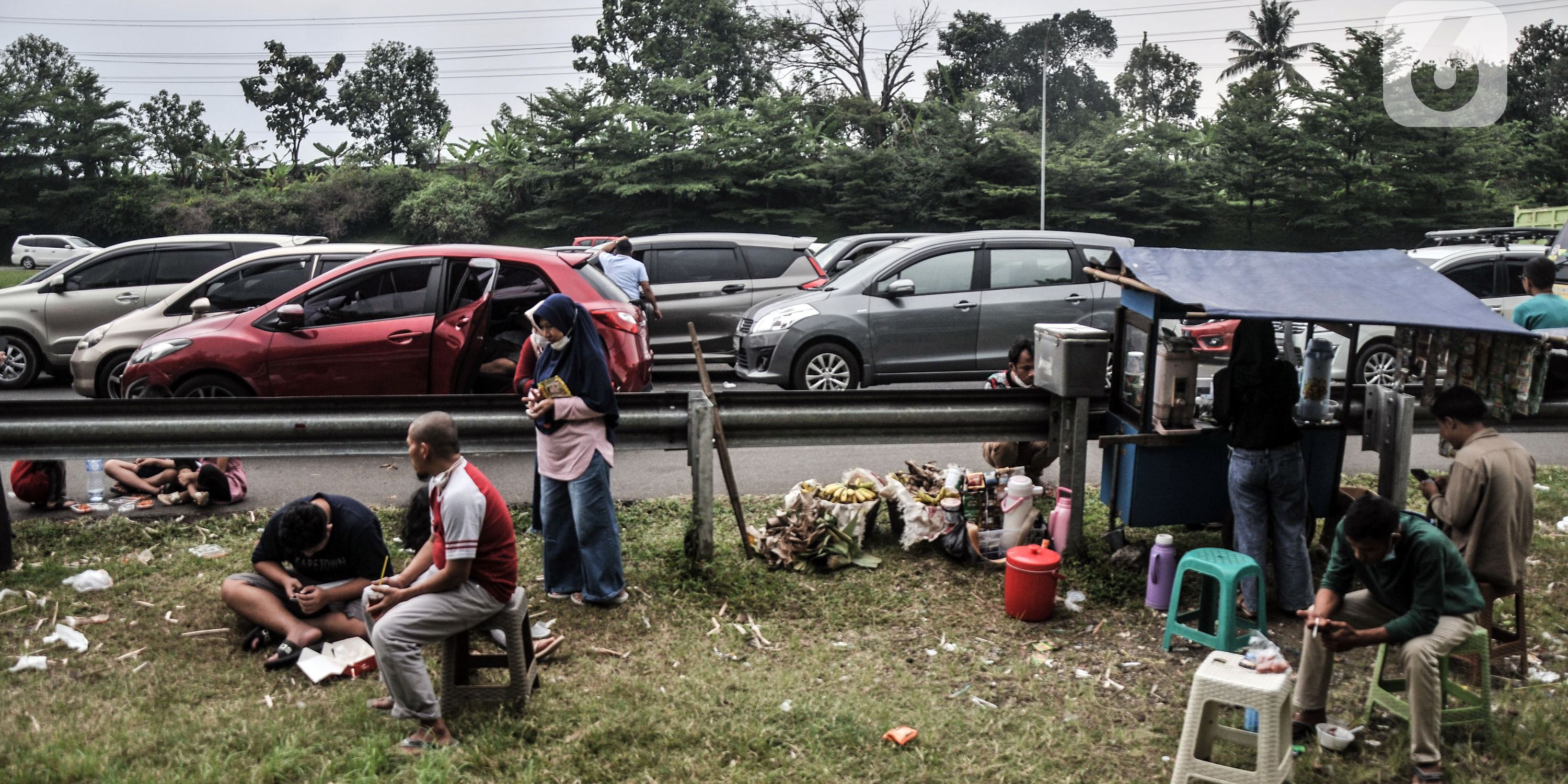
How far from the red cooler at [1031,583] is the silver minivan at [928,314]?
6067 mm

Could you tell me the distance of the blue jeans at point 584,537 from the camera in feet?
19.1

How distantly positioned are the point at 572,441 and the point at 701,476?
82 centimetres

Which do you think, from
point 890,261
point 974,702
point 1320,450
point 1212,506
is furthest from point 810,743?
point 890,261

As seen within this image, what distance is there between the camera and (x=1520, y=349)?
6.15 meters

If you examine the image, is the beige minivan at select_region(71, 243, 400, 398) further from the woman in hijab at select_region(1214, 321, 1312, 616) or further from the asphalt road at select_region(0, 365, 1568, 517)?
the woman in hijab at select_region(1214, 321, 1312, 616)

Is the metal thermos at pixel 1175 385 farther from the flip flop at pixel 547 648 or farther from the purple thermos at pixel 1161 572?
the flip flop at pixel 547 648

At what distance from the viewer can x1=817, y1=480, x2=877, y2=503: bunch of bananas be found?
6879mm

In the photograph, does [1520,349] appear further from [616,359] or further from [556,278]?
[556,278]

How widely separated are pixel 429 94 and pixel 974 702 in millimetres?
52576

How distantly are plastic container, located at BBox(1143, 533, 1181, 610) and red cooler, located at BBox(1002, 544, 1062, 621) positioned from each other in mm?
558

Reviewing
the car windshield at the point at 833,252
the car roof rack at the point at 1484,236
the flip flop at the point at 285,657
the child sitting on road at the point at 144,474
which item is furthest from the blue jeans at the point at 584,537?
the car roof rack at the point at 1484,236

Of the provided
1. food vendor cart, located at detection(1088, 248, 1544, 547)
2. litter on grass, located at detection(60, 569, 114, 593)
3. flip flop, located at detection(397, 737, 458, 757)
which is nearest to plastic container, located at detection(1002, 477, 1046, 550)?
food vendor cart, located at detection(1088, 248, 1544, 547)

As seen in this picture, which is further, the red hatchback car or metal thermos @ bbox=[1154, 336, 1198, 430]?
the red hatchback car

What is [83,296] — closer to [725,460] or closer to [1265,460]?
[725,460]
